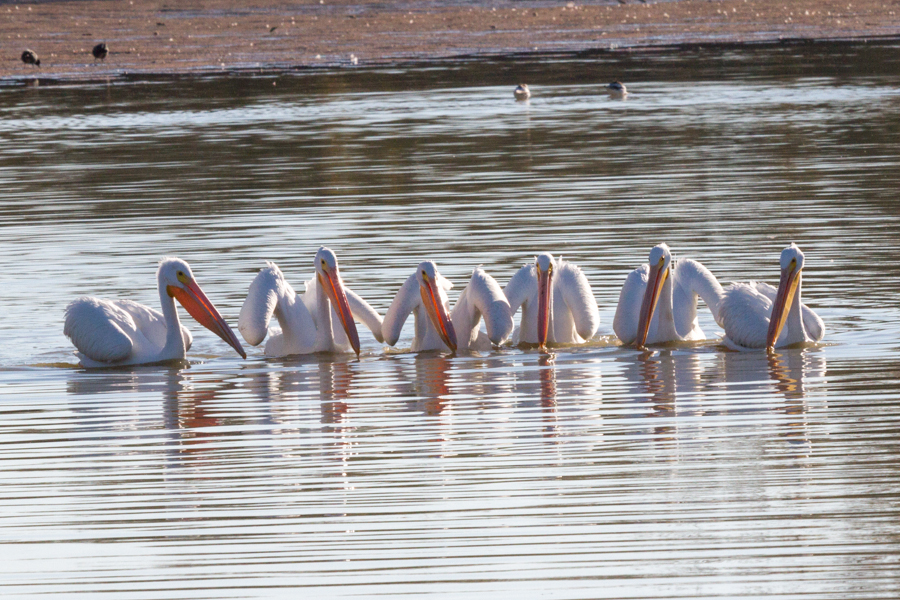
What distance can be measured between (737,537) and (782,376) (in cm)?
272

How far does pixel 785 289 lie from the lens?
25.4ft

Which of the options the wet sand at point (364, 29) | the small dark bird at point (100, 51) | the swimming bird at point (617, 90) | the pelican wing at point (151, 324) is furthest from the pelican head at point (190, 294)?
the small dark bird at point (100, 51)

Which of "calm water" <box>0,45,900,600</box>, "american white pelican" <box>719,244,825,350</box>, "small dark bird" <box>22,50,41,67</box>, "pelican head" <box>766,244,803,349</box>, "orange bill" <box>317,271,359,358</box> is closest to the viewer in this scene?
"calm water" <box>0,45,900,600</box>

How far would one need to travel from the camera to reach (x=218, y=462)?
19.8ft

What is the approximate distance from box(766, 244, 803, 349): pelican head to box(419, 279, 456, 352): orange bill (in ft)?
5.46

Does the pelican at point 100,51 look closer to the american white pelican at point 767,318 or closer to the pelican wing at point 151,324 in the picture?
the pelican wing at point 151,324

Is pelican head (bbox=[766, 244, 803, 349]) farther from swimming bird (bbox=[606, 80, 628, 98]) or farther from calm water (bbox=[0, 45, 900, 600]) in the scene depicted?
swimming bird (bbox=[606, 80, 628, 98])

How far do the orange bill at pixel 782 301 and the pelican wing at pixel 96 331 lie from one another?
3.39m

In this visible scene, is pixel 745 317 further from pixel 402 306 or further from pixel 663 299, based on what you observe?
pixel 402 306

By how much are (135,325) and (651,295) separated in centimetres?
284

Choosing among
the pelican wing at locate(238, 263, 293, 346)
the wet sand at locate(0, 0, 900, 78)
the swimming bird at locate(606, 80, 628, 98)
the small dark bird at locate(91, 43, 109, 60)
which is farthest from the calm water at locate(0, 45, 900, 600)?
the wet sand at locate(0, 0, 900, 78)

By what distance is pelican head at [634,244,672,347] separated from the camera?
310 inches

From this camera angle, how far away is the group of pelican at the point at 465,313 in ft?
26.1

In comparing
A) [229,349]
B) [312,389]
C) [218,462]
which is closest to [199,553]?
Result: [218,462]
